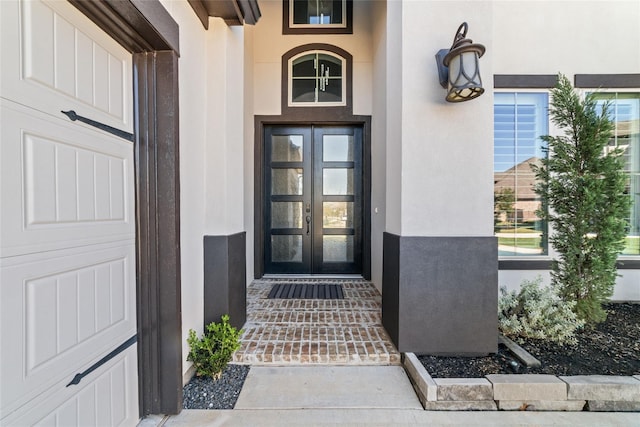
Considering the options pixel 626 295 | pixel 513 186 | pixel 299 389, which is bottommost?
pixel 299 389

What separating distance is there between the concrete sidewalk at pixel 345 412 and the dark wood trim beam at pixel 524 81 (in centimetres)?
333

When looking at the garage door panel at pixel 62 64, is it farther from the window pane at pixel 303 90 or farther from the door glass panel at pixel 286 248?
the door glass panel at pixel 286 248

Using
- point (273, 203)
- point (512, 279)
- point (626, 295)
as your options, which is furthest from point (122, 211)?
point (626, 295)

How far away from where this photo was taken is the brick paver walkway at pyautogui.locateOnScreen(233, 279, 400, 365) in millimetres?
2258

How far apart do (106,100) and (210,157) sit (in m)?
0.90

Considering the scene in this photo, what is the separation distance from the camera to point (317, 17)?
4273 millimetres

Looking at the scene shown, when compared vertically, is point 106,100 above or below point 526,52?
below

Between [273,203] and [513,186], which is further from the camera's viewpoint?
[273,203]

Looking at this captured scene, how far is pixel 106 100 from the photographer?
4.91ft

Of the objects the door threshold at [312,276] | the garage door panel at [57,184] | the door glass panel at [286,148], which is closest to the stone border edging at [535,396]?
the garage door panel at [57,184]

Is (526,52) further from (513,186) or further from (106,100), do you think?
(106,100)

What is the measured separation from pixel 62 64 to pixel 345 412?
240 centimetres

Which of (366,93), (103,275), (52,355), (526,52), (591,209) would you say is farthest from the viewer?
(366,93)

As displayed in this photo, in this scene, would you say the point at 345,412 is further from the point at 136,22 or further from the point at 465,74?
the point at 136,22
